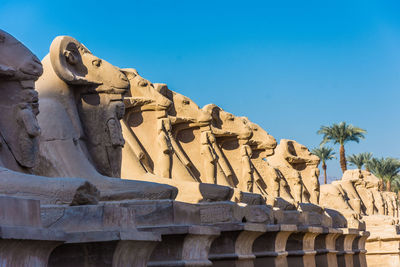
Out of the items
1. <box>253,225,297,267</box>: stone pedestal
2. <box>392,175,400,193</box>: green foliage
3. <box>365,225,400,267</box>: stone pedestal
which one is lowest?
<box>253,225,297,267</box>: stone pedestal

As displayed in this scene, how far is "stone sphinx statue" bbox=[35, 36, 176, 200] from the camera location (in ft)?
21.7

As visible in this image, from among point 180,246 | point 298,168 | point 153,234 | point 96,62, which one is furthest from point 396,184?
point 153,234

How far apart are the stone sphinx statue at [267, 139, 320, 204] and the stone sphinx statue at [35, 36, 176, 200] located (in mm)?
11158

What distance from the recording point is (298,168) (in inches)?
779

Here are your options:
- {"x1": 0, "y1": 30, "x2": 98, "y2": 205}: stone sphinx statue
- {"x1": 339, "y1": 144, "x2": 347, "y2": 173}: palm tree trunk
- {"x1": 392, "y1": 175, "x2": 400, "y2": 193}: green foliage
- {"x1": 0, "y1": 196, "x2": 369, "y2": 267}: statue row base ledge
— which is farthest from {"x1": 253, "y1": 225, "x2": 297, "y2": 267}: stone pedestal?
{"x1": 392, "y1": 175, "x2": 400, "y2": 193}: green foliage

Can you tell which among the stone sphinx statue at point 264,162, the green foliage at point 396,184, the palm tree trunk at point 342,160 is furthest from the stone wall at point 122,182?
the green foliage at point 396,184

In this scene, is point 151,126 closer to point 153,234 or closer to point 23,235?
point 153,234

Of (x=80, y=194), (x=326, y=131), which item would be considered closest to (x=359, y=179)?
(x=326, y=131)

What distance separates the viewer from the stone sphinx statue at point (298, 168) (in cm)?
1836

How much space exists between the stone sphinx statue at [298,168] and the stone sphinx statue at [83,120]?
11.2 m

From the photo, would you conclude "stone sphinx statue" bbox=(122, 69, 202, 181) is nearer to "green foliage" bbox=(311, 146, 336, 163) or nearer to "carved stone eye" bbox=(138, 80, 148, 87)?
"carved stone eye" bbox=(138, 80, 148, 87)

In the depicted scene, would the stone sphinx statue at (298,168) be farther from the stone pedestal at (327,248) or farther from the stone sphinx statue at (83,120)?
the stone sphinx statue at (83,120)

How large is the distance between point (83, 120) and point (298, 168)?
42.9ft

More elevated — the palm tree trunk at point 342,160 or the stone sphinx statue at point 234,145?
the palm tree trunk at point 342,160
